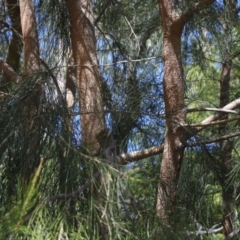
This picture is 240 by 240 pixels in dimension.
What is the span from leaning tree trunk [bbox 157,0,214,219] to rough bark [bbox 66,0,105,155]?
0.20m

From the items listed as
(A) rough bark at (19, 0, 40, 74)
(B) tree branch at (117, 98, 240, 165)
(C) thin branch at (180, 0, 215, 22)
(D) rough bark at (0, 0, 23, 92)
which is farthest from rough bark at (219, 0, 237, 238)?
(D) rough bark at (0, 0, 23, 92)

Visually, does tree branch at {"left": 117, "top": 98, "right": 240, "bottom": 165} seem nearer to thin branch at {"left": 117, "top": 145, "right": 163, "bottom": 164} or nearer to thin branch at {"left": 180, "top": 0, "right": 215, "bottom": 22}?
thin branch at {"left": 117, "top": 145, "right": 163, "bottom": 164}

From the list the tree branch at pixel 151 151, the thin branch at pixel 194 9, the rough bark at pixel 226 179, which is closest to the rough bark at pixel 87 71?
the tree branch at pixel 151 151

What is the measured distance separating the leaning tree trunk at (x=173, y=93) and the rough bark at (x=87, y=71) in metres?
0.20

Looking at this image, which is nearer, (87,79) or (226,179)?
(87,79)

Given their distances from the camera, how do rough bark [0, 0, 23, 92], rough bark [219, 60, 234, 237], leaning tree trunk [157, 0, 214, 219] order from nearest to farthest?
1. leaning tree trunk [157, 0, 214, 219]
2. rough bark [219, 60, 234, 237]
3. rough bark [0, 0, 23, 92]

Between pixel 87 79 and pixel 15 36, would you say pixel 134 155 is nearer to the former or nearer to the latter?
pixel 87 79

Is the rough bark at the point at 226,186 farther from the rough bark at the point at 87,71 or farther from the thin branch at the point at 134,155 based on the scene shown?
the rough bark at the point at 87,71

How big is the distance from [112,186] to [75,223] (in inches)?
4.4

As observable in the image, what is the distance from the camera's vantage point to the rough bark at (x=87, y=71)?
1.53 meters

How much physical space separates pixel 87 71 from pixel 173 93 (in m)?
0.25

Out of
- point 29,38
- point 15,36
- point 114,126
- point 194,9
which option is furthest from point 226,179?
point 15,36

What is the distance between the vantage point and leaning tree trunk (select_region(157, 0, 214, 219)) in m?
1.63

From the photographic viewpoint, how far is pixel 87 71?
163 centimetres
